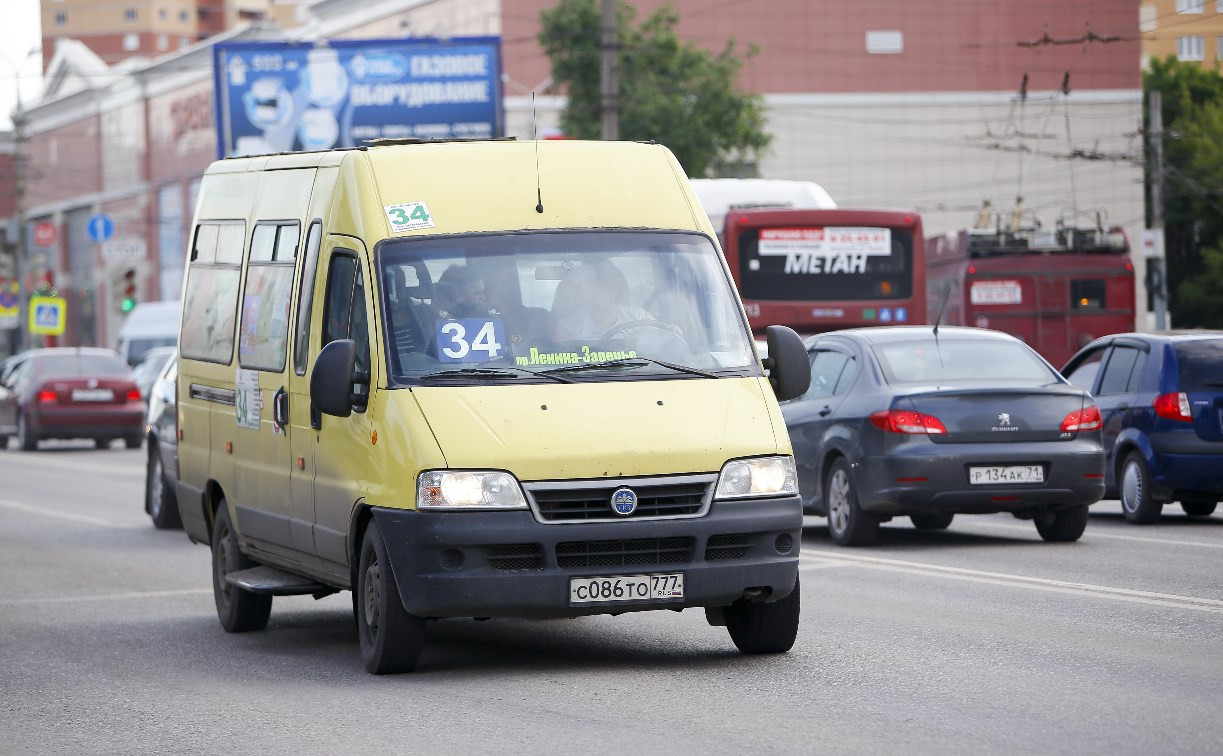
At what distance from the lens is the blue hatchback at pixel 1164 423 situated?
16.7 m

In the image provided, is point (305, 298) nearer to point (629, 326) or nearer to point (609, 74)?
point (629, 326)

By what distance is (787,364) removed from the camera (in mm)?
9797

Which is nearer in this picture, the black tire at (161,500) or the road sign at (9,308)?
the black tire at (161,500)

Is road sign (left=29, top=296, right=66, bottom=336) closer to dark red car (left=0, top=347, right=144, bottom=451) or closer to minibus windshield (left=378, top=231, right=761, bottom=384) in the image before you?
dark red car (left=0, top=347, right=144, bottom=451)

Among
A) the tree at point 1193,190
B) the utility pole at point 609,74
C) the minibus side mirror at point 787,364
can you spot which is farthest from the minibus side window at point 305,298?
the tree at point 1193,190

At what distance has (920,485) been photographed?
15.1 m

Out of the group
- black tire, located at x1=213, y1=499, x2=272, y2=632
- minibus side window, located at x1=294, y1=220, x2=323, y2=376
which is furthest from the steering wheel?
black tire, located at x1=213, y1=499, x2=272, y2=632

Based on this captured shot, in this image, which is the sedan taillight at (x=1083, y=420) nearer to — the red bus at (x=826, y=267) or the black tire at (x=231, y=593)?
the black tire at (x=231, y=593)

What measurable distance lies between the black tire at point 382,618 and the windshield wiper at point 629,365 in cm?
103

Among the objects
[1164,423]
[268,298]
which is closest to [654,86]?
[1164,423]

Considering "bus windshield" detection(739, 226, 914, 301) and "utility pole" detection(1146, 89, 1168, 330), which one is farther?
"utility pole" detection(1146, 89, 1168, 330)

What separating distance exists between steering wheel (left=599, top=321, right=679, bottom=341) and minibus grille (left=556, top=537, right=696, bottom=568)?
99cm

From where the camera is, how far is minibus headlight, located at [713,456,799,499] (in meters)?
9.04

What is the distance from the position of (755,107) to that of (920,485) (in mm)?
45073
